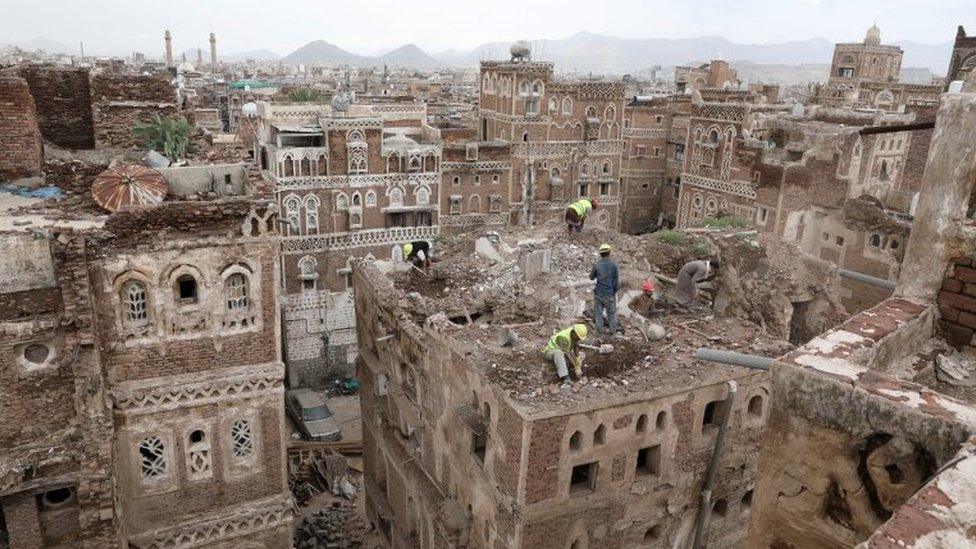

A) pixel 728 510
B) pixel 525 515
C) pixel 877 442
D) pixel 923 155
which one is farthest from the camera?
pixel 923 155

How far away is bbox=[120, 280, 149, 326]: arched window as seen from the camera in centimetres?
1557

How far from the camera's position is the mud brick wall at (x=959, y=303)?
7922 millimetres

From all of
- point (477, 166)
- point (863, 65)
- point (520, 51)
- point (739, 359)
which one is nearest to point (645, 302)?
point (739, 359)

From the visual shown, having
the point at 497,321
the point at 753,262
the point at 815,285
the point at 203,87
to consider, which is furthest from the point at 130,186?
the point at 203,87

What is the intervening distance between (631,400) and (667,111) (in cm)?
5122

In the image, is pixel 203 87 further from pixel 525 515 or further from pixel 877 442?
pixel 877 442

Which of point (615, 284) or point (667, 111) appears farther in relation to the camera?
point (667, 111)

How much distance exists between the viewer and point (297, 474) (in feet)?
93.9

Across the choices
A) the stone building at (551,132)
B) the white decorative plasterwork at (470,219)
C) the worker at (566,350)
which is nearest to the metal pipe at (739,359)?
the worker at (566,350)

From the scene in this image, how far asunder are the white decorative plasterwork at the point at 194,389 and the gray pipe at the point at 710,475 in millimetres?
10492

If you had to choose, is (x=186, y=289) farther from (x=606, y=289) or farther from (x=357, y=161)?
(x=357, y=161)

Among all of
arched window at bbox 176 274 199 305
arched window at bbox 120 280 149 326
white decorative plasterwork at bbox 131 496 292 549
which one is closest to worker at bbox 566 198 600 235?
arched window at bbox 176 274 199 305

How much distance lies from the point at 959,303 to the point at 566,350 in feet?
25.4

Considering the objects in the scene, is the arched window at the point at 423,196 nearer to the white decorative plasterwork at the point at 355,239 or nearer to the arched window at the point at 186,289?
the white decorative plasterwork at the point at 355,239
